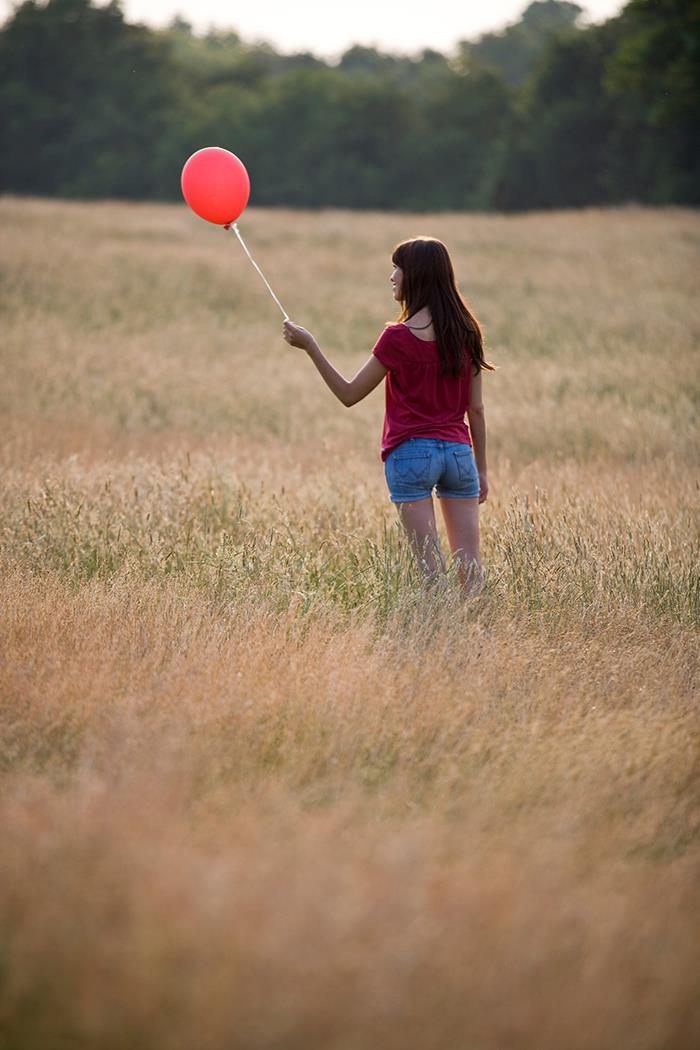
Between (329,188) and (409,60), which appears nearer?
(329,188)

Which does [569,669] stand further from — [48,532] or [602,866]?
[48,532]

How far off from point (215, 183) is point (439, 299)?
1571mm

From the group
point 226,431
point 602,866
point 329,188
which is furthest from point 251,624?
point 329,188

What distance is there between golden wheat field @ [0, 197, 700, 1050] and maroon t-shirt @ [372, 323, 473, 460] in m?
0.74

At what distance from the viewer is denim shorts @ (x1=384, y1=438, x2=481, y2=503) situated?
198 inches

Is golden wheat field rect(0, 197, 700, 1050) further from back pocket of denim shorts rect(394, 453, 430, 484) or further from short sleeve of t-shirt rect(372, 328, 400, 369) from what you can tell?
short sleeve of t-shirt rect(372, 328, 400, 369)

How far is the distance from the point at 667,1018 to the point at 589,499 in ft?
16.1

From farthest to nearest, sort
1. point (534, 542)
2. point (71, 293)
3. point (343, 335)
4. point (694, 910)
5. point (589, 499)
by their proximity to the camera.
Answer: point (71, 293) < point (343, 335) < point (589, 499) < point (534, 542) < point (694, 910)

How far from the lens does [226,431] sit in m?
11.1

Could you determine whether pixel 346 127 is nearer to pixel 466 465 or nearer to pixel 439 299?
pixel 439 299

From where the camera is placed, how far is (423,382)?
5004 mm

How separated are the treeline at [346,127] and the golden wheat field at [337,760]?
47.6m

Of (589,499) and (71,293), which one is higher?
(71,293)

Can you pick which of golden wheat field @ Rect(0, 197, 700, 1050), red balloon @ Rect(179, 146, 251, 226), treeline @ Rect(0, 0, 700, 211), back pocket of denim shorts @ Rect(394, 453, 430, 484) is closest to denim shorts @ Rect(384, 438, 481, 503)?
back pocket of denim shorts @ Rect(394, 453, 430, 484)
